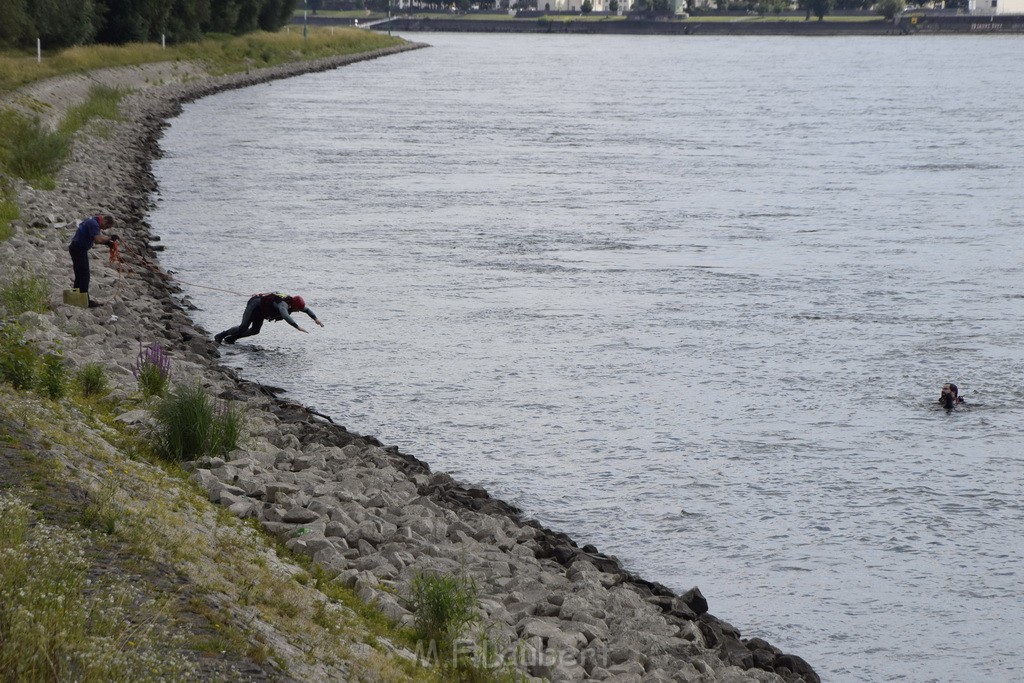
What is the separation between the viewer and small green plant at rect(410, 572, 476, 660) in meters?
10.2

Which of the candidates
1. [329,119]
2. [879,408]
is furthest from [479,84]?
[879,408]

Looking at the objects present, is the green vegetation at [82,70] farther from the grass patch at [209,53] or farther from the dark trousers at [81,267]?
the dark trousers at [81,267]

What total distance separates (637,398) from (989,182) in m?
29.3

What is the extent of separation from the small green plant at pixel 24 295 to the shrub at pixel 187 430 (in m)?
4.80

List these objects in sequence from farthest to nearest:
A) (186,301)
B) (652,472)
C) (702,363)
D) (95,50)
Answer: (95,50) → (186,301) → (702,363) → (652,472)

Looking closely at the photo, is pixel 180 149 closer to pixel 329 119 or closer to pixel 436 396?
pixel 329 119

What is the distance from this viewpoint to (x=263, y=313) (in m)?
23.2

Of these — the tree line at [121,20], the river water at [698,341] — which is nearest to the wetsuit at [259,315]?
the river water at [698,341]

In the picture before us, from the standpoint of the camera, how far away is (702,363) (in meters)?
22.6

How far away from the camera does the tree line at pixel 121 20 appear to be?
5981 cm

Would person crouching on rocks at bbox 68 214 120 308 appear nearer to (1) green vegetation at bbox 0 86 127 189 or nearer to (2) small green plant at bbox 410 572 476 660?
(2) small green plant at bbox 410 572 476 660

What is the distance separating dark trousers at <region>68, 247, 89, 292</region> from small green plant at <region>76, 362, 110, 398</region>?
5513 millimetres

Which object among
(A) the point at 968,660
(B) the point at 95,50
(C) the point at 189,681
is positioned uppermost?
(B) the point at 95,50

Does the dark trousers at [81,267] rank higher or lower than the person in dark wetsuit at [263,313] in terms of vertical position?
higher
